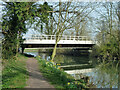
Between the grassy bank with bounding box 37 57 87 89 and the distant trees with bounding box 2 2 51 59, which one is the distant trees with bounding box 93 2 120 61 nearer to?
the distant trees with bounding box 2 2 51 59

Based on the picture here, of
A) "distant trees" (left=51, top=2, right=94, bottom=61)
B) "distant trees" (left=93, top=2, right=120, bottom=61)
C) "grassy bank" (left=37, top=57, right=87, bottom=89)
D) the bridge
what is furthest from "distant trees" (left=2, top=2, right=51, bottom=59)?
"distant trees" (left=93, top=2, right=120, bottom=61)

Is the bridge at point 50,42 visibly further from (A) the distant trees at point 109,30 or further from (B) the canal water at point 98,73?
Answer: (B) the canal water at point 98,73

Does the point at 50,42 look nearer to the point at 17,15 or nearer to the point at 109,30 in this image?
the point at 109,30

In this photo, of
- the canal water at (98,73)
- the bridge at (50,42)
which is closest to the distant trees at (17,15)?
the canal water at (98,73)

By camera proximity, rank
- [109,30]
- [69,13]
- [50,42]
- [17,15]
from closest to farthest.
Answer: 1. [17,15]
2. [69,13]
3. [109,30]
4. [50,42]

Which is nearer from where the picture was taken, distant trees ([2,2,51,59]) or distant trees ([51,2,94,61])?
distant trees ([2,2,51,59])

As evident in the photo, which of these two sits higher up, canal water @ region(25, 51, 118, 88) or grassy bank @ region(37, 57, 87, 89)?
grassy bank @ region(37, 57, 87, 89)

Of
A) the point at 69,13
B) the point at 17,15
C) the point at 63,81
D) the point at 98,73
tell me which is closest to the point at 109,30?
the point at 69,13

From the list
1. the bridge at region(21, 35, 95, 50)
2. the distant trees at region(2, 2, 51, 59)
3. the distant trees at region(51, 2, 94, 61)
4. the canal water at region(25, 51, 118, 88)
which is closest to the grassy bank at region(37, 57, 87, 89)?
the canal water at region(25, 51, 118, 88)

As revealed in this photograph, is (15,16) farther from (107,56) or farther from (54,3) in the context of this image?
(107,56)

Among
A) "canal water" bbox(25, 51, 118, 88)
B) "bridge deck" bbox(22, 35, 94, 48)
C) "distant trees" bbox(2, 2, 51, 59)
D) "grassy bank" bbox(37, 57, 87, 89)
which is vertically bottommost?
"canal water" bbox(25, 51, 118, 88)

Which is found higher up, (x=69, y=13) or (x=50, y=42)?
(x=69, y=13)

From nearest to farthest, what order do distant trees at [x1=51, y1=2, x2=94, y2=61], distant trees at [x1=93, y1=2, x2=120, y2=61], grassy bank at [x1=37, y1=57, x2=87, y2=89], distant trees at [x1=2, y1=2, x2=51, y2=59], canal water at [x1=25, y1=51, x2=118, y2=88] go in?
grassy bank at [x1=37, y1=57, x2=87, y2=89]
canal water at [x1=25, y1=51, x2=118, y2=88]
distant trees at [x1=2, y1=2, x2=51, y2=59]
distant trees at [x1=51, y1=2, x2=94, y2=61]
distant trees at [x1=93, y1=2, x2=120, y2=61]

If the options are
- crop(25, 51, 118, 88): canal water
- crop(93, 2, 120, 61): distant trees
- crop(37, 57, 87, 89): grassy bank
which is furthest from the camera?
crop(93, 2, 120, 61): distant trees
